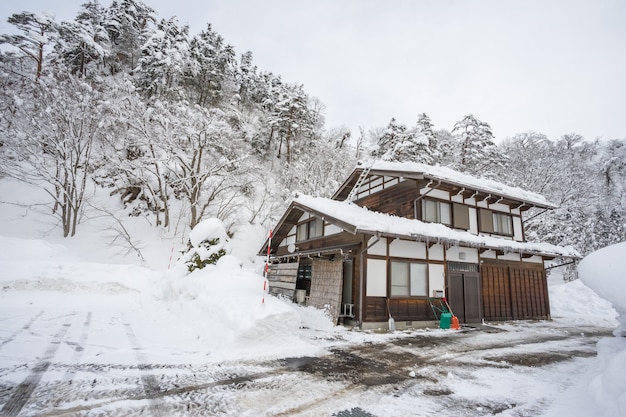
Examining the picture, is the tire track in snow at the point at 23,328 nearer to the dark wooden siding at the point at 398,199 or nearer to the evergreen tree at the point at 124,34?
the dark wooden siding at the point at 398,199

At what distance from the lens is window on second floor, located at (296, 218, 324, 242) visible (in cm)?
1316

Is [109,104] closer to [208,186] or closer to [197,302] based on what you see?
[208,186]

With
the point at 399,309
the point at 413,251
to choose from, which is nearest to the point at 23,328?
the point at 399,309

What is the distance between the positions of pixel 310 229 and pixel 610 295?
36.7 feet

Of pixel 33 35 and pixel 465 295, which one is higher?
pixel 33 35

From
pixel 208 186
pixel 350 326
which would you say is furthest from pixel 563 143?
pixel 208 186

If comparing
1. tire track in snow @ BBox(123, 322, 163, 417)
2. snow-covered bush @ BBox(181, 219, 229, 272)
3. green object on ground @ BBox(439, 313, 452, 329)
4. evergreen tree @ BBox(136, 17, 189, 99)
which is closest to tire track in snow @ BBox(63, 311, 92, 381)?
tire track in snow @ BBox(123, 322, 163, 417)

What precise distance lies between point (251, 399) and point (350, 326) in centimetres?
668

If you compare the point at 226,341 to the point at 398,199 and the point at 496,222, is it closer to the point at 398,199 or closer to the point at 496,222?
the point at 398,199

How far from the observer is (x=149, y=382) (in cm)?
414

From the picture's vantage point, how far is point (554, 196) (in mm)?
23531

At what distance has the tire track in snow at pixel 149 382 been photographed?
3.43m

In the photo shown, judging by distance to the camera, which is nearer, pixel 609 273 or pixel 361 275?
pixel 609 273

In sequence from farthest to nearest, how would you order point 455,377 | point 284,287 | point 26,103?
1. point 26,103
2. point 284,287
3. point 455,377
